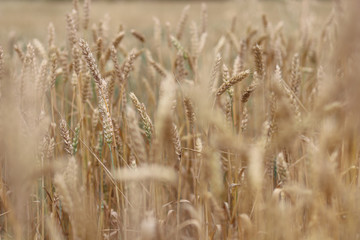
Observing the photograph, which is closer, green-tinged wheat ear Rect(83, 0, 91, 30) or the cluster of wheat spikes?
the cluster of wheat spikes

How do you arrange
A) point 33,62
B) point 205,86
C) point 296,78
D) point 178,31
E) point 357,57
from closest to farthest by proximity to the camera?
point 357,57 < point 205,86 < point 33,62 < point 296,78 < point 178,31

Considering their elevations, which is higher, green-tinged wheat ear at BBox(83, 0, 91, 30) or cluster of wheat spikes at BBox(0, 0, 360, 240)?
green-tinged wheat ear at BBox(83, 0, 91, 30)

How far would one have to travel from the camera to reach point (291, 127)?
589mm

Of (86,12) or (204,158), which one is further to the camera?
(86,12)

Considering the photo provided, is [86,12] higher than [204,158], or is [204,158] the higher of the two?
[86,12]

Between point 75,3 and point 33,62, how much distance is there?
1.73ft

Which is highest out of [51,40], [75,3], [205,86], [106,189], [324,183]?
[75,3]

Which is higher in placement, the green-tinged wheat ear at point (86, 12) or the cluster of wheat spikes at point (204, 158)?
the green-tinged wheat ear at point (86, 12)

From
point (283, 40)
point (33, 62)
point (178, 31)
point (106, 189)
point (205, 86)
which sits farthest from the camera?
point (283, 40)

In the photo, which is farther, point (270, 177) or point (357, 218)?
point (270, 177)

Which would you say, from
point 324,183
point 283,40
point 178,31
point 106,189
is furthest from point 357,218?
point 283,40

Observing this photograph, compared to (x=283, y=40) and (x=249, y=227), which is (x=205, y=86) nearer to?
(x=249, y=227)

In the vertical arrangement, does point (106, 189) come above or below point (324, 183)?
below

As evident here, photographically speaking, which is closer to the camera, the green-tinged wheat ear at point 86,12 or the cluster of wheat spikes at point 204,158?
the cluster of wheat spikes at point 204,158
